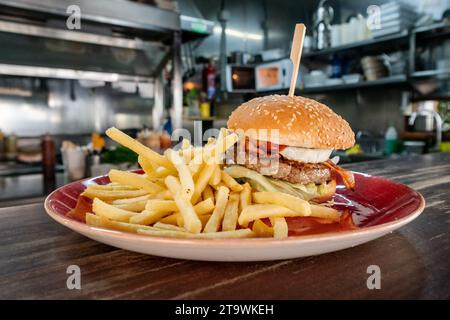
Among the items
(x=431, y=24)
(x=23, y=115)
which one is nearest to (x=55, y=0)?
(x=23, y=115)

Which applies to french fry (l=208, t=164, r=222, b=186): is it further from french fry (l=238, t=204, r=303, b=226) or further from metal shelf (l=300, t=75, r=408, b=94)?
metal shelf (l=300, t=75, r=408, b=94)

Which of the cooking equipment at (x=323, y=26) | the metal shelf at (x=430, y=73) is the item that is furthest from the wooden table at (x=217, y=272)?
the cooking equipment at (x=323, y=26)

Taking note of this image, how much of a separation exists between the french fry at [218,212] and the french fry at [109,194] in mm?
230

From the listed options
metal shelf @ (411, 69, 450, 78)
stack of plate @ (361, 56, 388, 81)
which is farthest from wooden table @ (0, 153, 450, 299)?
stack of plate @ (361, 56, 388, 81)

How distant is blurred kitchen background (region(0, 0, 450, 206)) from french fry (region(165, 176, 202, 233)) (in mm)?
1947

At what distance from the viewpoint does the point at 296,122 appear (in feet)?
4.26

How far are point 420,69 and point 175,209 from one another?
5.37m

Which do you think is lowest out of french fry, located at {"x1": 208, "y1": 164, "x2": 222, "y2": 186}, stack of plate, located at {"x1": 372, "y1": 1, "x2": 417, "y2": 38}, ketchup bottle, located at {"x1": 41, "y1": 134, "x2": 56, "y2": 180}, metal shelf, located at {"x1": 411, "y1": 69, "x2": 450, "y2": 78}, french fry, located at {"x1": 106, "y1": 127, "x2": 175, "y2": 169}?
ketchup bottle, located at {"x1": 41, "y1": 134, "x2": 56, "y2": 180}

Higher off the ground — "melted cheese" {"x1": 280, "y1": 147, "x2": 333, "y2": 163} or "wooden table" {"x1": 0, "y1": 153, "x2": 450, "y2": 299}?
"melted cheese" {"x1": 280, "y1": 147, "x2": 333, "y2": 163}

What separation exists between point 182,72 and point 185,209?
4.66m

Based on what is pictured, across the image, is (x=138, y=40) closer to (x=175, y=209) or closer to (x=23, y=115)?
(x=23, y=115)

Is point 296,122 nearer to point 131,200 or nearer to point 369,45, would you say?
point 131,200

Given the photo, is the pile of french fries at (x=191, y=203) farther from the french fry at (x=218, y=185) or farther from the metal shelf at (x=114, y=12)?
the metal shelf at (x=114, y=12)

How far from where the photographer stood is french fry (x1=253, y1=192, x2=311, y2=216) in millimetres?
777
